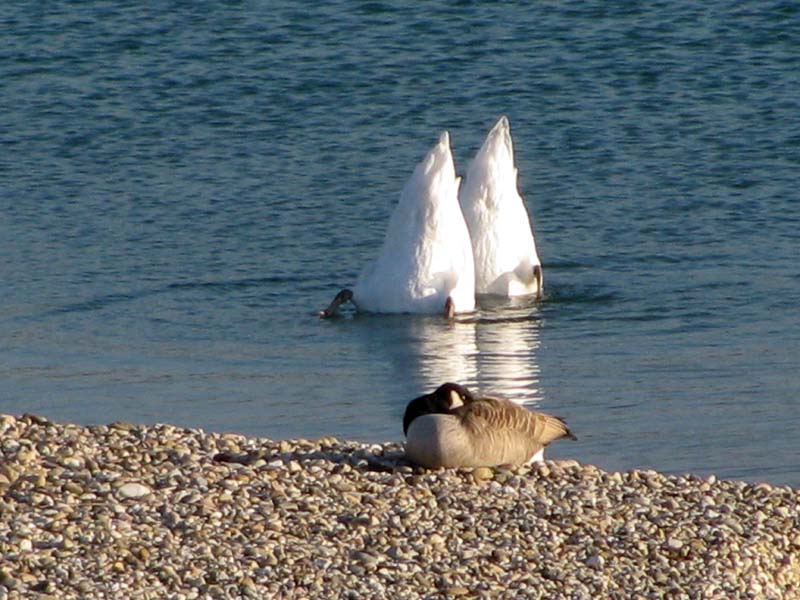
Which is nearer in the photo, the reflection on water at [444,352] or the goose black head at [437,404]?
the goose black head at [437,404]

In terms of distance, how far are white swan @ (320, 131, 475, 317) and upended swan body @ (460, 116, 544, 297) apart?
0.57 metres

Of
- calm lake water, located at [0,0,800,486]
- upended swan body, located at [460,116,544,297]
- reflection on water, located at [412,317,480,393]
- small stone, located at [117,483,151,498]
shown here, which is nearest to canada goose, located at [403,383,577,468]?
calm lake water, located at [0,0,800,486]

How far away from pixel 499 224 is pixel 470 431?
234 inches

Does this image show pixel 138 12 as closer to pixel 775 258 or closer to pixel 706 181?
pixel 706 181

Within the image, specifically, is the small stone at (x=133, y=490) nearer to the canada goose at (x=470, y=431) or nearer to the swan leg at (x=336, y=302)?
the canada goose at (x=470, y=431)

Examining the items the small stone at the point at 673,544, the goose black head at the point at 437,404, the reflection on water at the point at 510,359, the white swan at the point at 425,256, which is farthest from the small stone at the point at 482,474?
the white swan at the point at 425,256

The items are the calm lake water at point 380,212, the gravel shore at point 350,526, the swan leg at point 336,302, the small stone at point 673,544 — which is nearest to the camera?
the gravel shore at point 350,526

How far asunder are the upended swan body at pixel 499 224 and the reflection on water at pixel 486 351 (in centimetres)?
20

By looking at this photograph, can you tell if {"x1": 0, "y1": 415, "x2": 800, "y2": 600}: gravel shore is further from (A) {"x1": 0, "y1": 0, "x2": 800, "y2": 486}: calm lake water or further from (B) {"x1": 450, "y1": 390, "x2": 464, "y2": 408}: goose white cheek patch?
(A) {"x1": 0, "y1": 0, "x2": 800, "y2": 486}: calm lake water

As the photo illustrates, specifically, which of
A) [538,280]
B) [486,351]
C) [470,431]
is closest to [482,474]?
[470,431]

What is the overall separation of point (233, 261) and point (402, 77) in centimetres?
610

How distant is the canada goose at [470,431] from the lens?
8.01m

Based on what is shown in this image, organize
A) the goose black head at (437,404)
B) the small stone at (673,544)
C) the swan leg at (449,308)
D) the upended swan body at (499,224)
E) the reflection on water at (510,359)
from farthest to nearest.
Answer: the upended swan body at (499,224), the swan leg at (449,308), the reflection on water at (510,359), the goose black head at (437,404), the small stone at (673,544)

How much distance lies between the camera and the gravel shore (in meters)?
6.52
